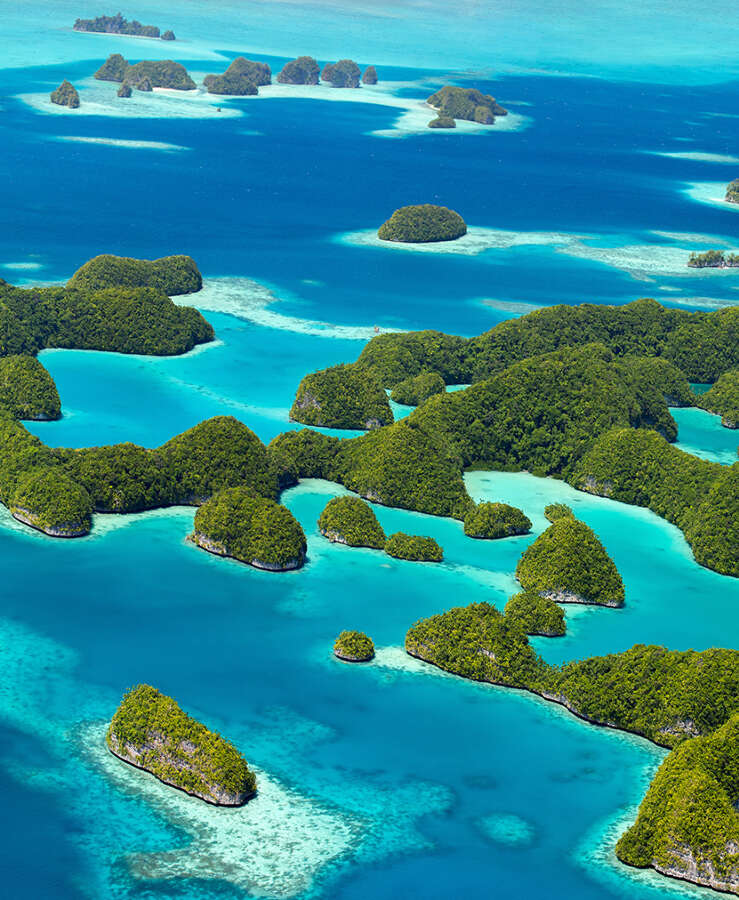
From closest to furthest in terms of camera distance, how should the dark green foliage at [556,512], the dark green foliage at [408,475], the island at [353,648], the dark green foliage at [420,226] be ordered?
the island at [353,648]
the dark green foliage at [556,512]
the dark green foliage at [408,475]
the dark green foliage at [420,226]

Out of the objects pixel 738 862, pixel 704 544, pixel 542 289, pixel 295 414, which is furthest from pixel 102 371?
pixel 738 862

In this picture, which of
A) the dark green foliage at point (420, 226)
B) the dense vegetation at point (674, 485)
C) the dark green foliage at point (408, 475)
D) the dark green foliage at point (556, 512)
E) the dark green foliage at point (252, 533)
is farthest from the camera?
the dark green foliage at point (420, 226)

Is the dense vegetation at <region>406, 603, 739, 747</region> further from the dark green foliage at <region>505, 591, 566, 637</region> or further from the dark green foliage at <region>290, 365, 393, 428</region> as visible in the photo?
the dark green foliage at <region>290, 365, 393, 428</region>

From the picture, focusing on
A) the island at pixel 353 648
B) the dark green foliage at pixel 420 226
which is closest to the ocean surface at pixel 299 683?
the island at pixel 353 648

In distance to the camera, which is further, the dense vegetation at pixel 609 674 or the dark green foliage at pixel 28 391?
the dark green foliage at pixel 28 391

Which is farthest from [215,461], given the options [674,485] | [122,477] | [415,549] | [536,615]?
[674,485]

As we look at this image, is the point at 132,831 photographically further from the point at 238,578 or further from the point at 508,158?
the point at 508,158

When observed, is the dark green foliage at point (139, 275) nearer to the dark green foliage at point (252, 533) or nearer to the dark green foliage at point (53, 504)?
the dark green foliage at point (53, 504)

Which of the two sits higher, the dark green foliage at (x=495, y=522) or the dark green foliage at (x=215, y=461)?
the dark green foliage at (x=215, y=461)
